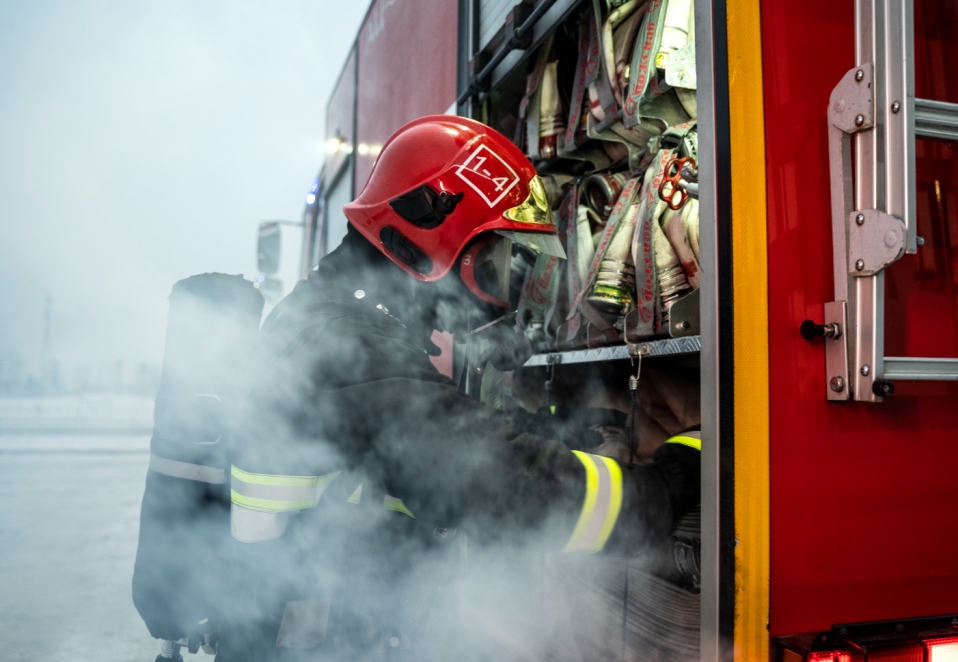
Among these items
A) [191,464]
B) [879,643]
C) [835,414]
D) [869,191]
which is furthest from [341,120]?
[879,643]

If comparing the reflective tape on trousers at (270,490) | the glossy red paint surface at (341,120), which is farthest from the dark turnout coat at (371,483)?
the glossy red paint surface at (341,120)

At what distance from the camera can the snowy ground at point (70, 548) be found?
2.46 metres

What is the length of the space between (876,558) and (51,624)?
370cm

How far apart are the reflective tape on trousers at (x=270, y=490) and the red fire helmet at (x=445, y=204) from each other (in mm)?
679

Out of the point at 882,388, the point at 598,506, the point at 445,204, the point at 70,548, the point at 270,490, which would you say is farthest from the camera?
the point at 70,548

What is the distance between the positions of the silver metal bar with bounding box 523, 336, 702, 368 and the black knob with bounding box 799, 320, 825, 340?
199mm

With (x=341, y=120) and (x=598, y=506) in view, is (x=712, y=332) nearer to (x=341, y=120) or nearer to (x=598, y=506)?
(x=598, y=506)

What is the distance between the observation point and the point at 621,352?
188cm

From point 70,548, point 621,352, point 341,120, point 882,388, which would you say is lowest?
point 70,548

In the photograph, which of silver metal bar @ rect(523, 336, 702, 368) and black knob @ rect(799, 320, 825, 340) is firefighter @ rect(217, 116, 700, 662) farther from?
black knob @ rect(799, 320, 825, 340)

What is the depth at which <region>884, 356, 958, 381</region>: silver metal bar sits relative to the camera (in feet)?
3.33

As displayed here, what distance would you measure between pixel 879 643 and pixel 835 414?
1.25ft

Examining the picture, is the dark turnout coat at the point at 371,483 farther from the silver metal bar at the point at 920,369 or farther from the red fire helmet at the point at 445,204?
the silver metal bar at the point at 920,369

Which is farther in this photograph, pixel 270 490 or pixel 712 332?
pixel 270 490
